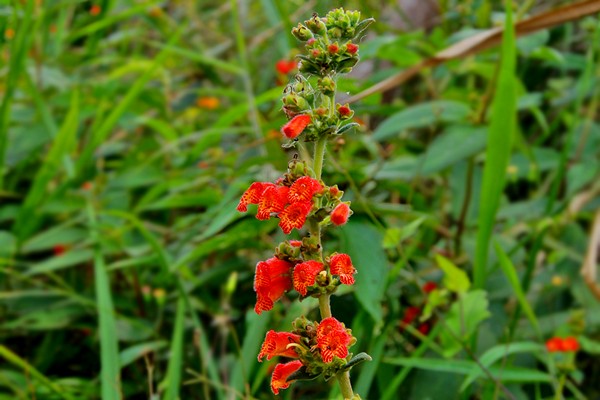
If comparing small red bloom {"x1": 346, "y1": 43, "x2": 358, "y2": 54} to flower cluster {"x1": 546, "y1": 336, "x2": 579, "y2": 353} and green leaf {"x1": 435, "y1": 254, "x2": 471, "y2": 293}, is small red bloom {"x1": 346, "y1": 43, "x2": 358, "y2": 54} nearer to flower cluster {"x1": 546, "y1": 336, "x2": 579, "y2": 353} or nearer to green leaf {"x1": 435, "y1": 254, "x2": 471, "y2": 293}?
green leaf {"x1": 435, "y1": 254, "x2": 471, "y2": 293}

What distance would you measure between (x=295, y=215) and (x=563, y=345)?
1125mm

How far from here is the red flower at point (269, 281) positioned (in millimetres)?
1034

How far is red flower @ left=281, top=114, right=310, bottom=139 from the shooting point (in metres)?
1.00

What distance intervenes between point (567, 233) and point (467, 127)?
501 millimetres

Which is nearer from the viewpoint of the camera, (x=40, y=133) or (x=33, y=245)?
(x=33, y=245)

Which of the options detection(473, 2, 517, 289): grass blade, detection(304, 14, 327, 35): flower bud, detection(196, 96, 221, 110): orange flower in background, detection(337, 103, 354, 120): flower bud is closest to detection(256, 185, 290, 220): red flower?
detection(337, 103, 354, 120): flower bud

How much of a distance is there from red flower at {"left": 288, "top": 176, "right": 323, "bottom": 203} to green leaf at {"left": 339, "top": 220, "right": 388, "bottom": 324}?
68 centimetres

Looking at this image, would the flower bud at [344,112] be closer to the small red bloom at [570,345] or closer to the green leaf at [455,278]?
the green leaf at [455,278]

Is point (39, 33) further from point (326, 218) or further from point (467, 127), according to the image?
point (326, 218)

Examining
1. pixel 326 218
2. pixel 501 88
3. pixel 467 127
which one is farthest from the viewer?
pixel 467 127

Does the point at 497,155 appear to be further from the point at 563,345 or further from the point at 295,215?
the point at 295,215

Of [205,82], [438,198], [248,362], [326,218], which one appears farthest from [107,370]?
[205,82]

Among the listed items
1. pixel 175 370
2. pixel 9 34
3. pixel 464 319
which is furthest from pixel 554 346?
pixel 9 34

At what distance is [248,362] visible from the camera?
1.88m
